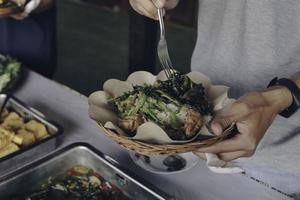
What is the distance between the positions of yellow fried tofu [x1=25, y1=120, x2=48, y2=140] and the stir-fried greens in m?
0.31

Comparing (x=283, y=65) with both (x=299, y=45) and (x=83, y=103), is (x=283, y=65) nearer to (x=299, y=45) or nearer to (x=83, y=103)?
(x=299, y=45)

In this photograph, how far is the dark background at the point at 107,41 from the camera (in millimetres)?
3124

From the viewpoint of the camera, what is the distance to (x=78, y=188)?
124 cm

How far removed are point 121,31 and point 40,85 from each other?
330cm

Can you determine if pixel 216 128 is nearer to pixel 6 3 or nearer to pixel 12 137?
pixel 12 137

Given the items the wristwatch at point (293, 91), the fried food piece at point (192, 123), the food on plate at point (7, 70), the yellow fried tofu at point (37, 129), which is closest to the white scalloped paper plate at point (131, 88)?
the fried food piece at point (192, 123)

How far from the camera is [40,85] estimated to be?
180cm

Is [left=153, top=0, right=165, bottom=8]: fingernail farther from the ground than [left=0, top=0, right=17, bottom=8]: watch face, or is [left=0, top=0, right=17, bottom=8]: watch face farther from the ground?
[left=153, top=0, right=165, bottom=8]: fingernail

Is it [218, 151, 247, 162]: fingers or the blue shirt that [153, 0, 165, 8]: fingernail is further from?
the blue shirt

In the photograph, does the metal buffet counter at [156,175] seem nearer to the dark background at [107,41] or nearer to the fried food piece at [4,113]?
the fried food piece at [4,113]

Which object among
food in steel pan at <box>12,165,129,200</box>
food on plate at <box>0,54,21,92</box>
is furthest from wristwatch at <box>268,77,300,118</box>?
food on plate at <box>0,54,21,92</box>

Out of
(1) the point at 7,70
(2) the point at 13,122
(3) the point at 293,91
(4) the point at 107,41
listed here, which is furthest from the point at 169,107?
(4) the point at 107,41

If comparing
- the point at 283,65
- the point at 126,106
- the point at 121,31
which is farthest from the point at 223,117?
the point at 121,31

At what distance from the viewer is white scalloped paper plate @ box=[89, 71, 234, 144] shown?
1011 mm
